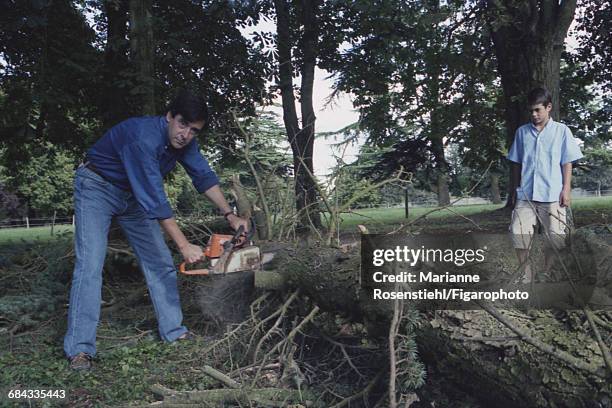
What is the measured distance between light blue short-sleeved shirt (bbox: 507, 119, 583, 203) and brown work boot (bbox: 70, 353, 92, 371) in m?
3.13

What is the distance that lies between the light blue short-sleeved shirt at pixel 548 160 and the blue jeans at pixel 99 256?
2.63 meters

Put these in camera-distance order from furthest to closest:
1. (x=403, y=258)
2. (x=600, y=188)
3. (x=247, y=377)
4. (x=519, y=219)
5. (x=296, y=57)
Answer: (x=600, y=188) < (x=296, y=57) < (x=519, y=219) < (x=247, y=377) < (x=403, y=258)

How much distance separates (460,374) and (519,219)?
188cm

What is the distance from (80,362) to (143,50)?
4568mm

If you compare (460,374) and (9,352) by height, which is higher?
(460,374)

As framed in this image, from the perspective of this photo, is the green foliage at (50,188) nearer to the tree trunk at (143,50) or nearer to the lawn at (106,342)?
the tree trunk at (143,50)

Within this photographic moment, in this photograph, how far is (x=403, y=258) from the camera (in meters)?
2.71

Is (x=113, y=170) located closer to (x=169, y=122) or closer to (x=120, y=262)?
(x=169, y=122)

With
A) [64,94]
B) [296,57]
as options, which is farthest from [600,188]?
[64,94]

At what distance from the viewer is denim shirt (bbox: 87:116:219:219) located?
3209 millimetres

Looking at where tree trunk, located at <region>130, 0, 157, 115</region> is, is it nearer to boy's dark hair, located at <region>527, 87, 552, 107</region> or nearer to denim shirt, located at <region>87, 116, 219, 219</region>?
denim shirt, located at <region>87, 116, 219, 219</region>

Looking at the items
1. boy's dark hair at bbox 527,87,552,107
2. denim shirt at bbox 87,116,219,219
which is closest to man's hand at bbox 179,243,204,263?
denim shirt at bbox 87,116,219,219

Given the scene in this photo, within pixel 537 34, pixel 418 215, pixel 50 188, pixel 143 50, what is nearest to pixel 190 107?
pixel 418 215

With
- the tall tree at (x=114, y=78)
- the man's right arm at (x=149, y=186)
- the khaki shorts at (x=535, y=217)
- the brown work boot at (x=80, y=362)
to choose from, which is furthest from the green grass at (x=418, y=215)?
the tall tree at (x=114, y=78)
